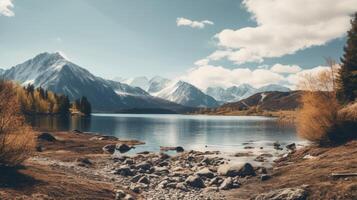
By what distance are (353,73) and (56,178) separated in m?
48.5

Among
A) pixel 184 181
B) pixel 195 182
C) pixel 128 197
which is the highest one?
pixel 128 197

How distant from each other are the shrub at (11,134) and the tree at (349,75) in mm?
50064

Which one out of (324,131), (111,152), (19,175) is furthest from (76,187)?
(111,152)

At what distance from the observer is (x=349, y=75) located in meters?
59.8

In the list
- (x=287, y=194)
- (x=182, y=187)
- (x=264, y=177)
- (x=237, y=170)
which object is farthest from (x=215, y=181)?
(x=287, y=194)

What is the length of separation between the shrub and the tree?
50064 millimetres

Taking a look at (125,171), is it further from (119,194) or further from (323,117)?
(323,117)

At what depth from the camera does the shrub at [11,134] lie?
2864cm

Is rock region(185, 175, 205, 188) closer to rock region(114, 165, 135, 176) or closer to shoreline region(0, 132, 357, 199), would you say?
shoreline region(0, 132, 357, 199)

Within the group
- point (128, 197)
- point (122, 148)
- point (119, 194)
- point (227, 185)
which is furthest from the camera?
A: point (122, 148)

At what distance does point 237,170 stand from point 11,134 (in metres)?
26.4

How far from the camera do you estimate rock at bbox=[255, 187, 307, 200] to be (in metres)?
29.5

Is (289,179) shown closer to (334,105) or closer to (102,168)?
(334,105)

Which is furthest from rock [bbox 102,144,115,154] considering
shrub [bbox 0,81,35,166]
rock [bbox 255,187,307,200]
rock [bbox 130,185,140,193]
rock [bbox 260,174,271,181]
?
rock [bbox 255,187,307,200]
